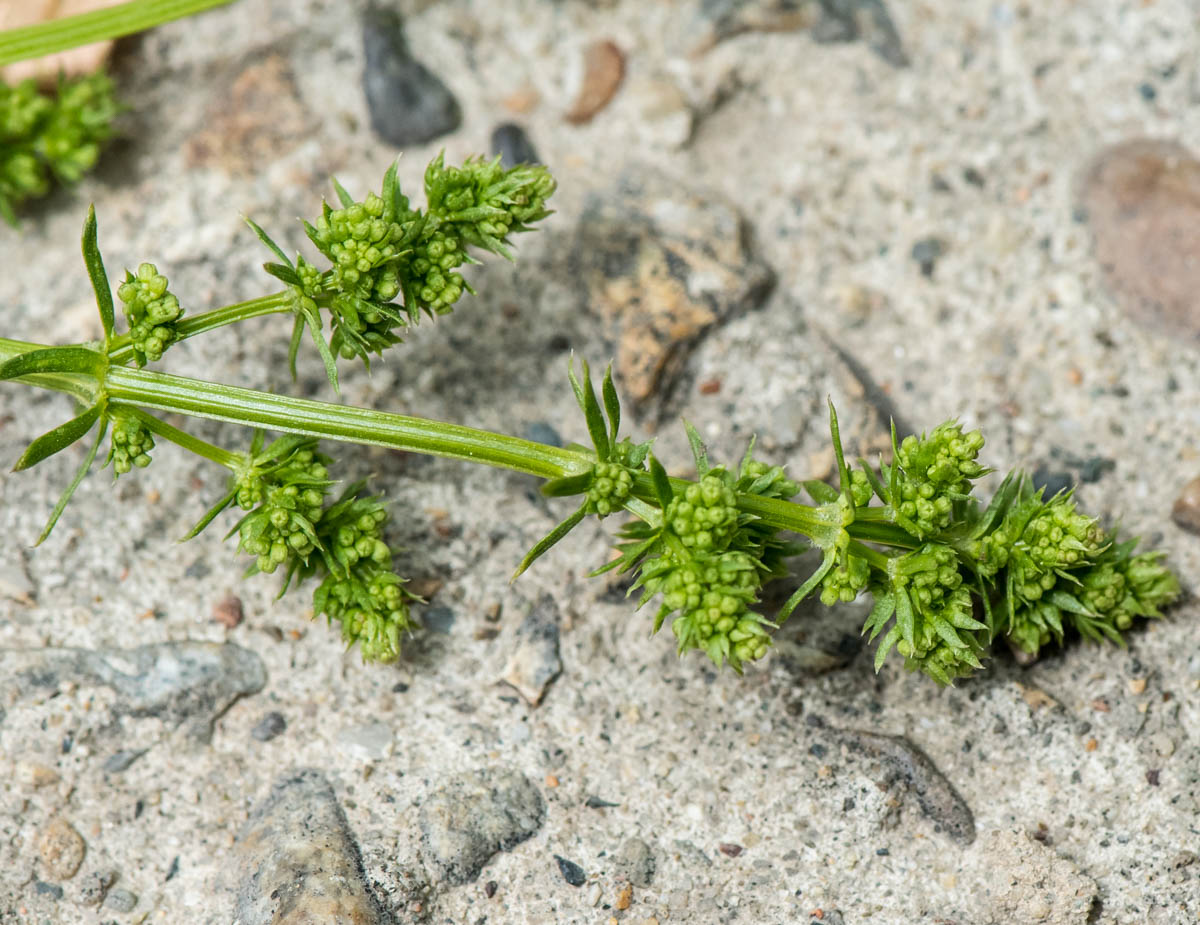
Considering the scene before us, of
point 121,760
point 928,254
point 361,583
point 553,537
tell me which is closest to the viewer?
point 553,537

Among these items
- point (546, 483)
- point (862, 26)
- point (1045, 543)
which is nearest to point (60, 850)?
point (546, 483)

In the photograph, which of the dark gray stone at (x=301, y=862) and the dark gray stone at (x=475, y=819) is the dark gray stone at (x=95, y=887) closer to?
the dark gray stone at (x=301, y=862)

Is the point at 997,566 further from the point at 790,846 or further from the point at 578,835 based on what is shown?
the point at 578,835

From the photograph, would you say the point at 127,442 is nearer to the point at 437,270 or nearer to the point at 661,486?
the point at 437,270

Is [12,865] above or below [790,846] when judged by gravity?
above

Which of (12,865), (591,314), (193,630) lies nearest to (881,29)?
(591,314)

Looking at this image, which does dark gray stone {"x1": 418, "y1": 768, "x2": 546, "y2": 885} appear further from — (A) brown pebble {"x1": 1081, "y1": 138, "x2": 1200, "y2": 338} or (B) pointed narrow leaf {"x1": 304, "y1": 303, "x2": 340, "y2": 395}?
(A) brown pebble {"x1": 1081, "y1": 138, "x2": 1200, "y2": 338}
